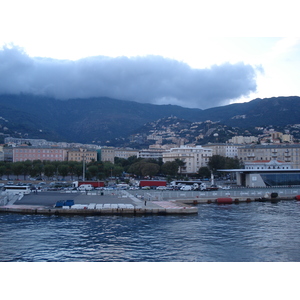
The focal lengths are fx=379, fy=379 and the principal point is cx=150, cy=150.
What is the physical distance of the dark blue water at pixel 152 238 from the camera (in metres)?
17.2

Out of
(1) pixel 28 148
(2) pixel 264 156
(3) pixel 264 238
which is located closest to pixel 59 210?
(3) pixel 264 238

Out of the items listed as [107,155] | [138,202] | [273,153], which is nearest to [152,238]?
[138,202]

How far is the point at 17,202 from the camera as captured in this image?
3491 centimetres

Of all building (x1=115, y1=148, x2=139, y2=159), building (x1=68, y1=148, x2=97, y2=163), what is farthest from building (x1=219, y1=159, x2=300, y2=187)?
building (x1=115, y1=148, x2=139, y2=159)

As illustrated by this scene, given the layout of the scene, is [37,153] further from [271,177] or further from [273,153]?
[271,177]

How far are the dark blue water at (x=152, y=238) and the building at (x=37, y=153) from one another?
196 feet

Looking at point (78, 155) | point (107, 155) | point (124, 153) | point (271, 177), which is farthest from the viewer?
point (124, 153)

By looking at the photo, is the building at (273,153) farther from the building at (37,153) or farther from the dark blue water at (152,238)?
the dark blue water at (152,238)

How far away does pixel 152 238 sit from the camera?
2081 cm

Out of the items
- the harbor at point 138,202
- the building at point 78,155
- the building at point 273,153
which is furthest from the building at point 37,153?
the harbor at point 138,202

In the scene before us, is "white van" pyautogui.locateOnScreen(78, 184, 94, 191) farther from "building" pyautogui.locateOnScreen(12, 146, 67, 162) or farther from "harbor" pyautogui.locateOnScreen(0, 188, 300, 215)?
"building" pyautogui.locateOnScreen(12, 146, 67, 162)

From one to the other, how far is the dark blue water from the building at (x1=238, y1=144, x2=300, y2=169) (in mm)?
56322

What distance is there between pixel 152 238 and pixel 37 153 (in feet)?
235

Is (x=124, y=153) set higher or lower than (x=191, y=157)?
higher
